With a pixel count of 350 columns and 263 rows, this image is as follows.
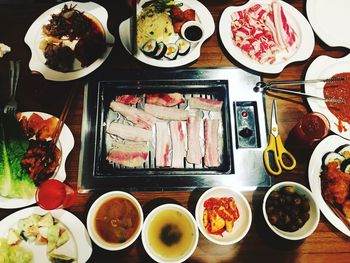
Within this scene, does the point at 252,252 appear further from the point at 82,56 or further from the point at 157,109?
the point at 82,56

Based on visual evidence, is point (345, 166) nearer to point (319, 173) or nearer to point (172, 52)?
point (319, 173)

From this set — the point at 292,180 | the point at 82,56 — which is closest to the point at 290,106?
the point at 292,180

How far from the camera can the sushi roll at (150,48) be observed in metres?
2.60

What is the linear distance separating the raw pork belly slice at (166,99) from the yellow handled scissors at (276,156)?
73 centimetres

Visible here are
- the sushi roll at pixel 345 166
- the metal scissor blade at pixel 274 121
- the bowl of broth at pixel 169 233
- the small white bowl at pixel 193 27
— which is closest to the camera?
the bowl of broth at pixel 169 233

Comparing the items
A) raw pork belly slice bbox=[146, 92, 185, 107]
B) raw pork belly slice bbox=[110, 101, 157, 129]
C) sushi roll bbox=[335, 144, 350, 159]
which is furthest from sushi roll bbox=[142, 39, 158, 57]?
sushi roll bbox=[335, 144, 350, 159]

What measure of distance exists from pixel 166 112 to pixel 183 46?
0.57 m

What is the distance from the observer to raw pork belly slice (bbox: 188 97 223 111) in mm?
2523

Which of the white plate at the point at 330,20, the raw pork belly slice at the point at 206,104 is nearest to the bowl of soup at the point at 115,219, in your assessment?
the raw pork belly slice at the point at 206,104

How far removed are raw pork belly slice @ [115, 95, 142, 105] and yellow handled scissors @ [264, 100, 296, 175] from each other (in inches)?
40.6

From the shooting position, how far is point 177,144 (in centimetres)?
243

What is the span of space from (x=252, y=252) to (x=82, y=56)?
189 centimetres

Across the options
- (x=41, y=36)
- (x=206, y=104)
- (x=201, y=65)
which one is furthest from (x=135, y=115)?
(x=41, y=36)

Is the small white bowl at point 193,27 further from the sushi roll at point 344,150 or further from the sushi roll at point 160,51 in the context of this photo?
the sushi roll at point 344,150
